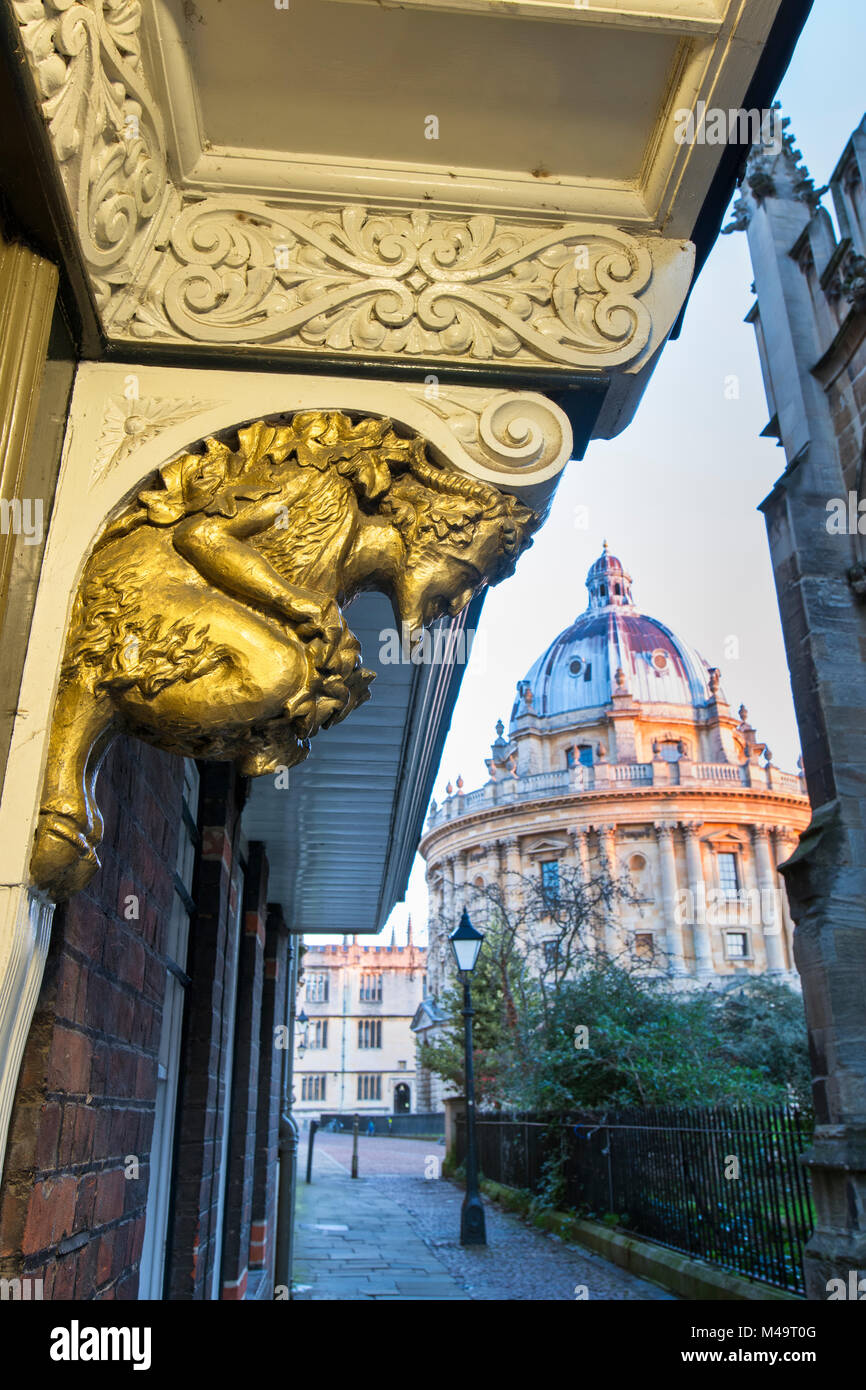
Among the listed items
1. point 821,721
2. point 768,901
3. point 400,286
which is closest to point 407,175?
point 400,286

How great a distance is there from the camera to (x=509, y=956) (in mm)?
23422

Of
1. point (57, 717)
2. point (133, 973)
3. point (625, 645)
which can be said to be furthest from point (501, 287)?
point (625, 645)

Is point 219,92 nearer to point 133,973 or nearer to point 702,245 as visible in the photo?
point 702,245

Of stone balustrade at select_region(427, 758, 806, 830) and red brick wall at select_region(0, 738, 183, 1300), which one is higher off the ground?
stone balustrade at select_region(427, 758, 806, 830)

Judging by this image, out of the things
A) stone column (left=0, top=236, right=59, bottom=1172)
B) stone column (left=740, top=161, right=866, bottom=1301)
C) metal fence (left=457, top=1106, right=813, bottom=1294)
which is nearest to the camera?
stone column (left=0, top=236, right=59, bottom=1172)

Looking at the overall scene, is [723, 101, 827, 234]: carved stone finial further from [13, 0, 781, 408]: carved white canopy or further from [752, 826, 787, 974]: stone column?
[752, 826, 787, 974]: stone column

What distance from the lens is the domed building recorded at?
47812 mm

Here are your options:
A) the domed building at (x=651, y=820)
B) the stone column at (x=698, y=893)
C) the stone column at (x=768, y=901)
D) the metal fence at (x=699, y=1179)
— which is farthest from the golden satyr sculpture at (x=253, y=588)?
the stone column at (x=768, y=901)

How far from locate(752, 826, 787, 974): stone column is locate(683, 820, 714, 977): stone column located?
2.92 metres

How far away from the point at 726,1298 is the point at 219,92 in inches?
363

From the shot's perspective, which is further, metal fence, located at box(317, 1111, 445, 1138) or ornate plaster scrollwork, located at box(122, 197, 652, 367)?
metal fence, located at box(317, 1111, 445, 1138)

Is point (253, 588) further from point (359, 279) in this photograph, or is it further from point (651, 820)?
point (651, 820)

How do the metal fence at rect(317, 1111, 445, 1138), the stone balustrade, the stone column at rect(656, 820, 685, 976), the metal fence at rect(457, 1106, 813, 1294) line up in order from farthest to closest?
the metal fence at rect(317, 1111, 445, 1138)
the stone balustrade
the stone column at rect(656, 820, 685, 976)
the metal fence at rect(457, 1106, 813, 1294)

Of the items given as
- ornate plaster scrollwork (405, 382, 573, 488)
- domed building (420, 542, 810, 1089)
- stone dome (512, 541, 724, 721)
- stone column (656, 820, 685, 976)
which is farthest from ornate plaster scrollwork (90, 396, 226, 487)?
stone dome (512, 541, 724, 721)
